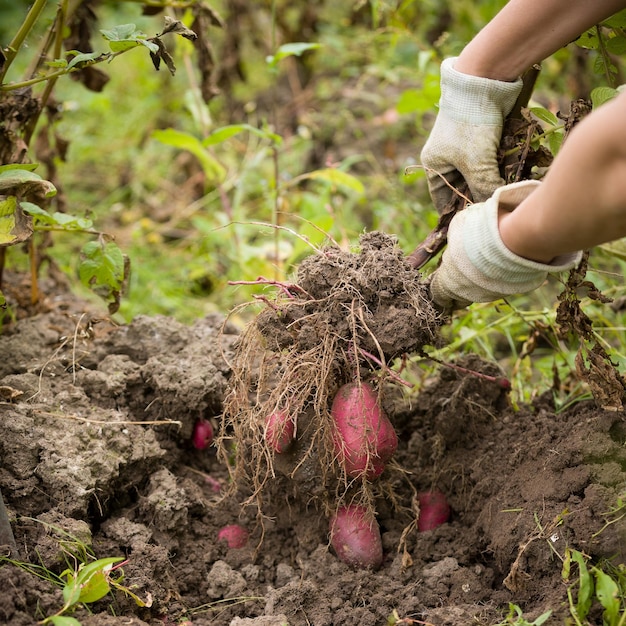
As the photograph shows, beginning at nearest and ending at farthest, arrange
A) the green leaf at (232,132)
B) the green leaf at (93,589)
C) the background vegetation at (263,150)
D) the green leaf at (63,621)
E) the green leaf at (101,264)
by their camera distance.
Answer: the green leaf at (63,621) → the green leaf at (93,589) → the green leaf at (101,264) → the green leaf at (232,132) → the background vegetation at (263,150)

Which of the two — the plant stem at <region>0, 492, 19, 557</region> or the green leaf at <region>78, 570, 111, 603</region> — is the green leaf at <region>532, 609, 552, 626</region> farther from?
the plant stem at <region>0, 492, 19, 557</region>

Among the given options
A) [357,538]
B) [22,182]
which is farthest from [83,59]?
[357,538]

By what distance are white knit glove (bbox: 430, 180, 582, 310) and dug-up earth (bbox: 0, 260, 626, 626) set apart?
0.46 metres

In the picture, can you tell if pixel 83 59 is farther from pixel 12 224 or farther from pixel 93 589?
pixel 93 589

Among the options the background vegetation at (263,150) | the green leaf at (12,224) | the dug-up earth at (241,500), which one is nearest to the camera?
the dug-up earth at (241,500)

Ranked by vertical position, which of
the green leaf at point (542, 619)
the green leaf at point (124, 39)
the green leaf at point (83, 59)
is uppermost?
the green leaf at point (124, 39)

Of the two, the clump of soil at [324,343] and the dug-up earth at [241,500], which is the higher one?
the clump of soil at [324,343]

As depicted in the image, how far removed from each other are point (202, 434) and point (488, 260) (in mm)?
1005

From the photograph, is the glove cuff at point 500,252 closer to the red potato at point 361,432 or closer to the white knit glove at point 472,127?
the white knit glove at point 472,127

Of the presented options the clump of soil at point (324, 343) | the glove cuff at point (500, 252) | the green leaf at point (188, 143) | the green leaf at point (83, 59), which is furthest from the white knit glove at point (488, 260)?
the green leaf at point (188, 143)

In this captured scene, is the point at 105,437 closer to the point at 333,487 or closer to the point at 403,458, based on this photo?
the point at 333,487

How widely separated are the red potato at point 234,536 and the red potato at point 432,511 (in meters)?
0.48

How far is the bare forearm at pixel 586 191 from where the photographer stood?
1.08m

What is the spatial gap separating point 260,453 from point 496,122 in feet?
3.48
